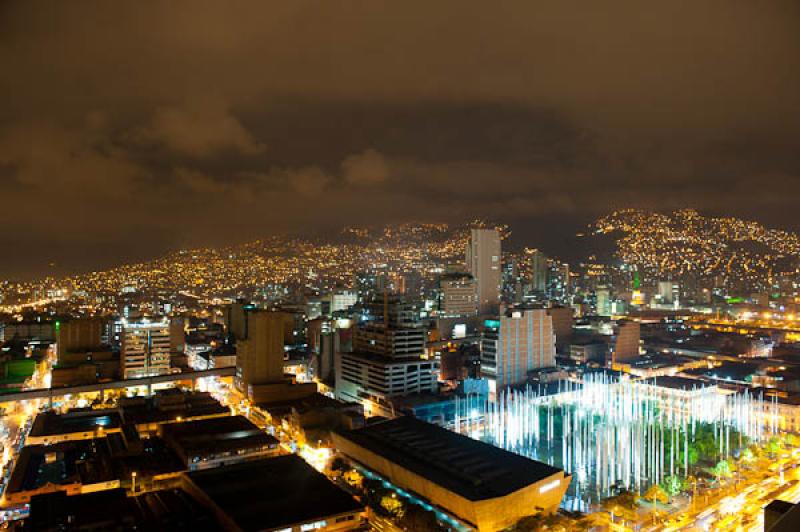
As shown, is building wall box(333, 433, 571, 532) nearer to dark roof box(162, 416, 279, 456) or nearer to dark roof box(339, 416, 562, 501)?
dark roof box(339, 416, 562, 501)

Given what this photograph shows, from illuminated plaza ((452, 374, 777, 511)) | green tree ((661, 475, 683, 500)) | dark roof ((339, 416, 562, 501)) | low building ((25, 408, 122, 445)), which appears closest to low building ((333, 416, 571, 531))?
dark roof ((339, 416, 562, 501))

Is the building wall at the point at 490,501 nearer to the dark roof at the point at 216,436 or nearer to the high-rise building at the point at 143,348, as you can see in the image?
the dark roof at the point at 216,436

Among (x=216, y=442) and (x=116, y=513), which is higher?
(x=216, y=442)

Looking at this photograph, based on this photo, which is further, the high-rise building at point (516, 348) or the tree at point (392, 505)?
the high-rise building at point (516, 348)

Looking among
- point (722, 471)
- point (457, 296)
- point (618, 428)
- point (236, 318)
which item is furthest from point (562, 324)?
point (722, 471)

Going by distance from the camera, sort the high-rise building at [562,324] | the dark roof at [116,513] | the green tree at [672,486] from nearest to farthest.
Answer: the dark roof at [116,513], the green tree at [672,486], the high-rise building at [562,324]

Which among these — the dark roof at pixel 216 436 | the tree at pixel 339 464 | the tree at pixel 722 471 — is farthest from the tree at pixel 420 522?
the tree at pixel 722 471

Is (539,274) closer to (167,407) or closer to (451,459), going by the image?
(167,407)
